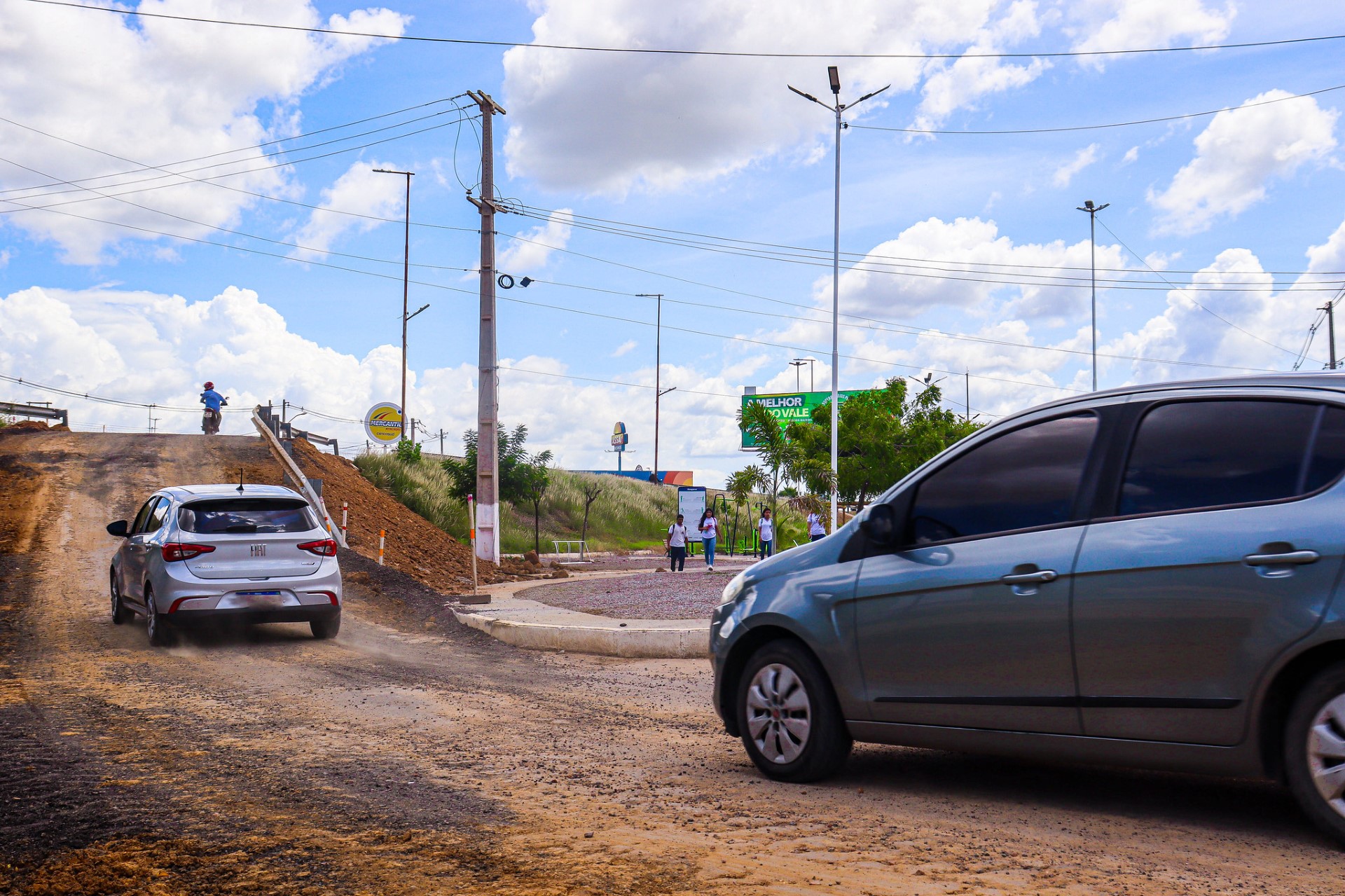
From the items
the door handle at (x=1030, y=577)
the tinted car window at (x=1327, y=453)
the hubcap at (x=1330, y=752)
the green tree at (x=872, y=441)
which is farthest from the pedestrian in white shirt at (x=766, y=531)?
the hubcap at (x=1330, y=752)

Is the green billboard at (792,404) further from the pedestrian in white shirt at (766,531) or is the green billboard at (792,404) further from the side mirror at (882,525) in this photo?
the side mirror at (882,525)

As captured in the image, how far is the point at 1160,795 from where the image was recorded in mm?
5402

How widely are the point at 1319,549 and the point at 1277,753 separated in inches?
32.1

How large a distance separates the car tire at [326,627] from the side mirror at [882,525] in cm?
842

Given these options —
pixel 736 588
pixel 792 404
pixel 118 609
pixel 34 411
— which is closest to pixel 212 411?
pixel 34 411

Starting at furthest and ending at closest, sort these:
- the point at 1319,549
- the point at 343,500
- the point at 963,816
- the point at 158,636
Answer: the point at 343,500 < the point at 158,636 < the point at 963,816 < the point at 1319,549

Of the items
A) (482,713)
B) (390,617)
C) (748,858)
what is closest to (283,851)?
(748,858)

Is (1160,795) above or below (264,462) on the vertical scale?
below

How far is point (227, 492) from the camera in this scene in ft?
41.1

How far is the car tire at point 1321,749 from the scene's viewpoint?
4211 millimetres

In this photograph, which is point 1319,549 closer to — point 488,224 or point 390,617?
point 390,617

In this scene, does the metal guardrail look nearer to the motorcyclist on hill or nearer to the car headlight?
the motorcyclist on hill

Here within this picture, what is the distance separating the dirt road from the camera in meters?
4.16

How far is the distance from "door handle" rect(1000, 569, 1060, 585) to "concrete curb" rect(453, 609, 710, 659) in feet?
21.5
